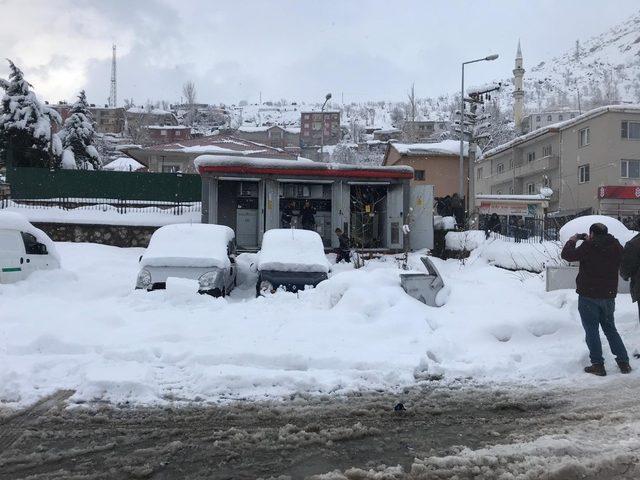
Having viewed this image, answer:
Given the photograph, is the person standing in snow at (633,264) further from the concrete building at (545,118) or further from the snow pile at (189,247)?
the concrete building at (545,118)

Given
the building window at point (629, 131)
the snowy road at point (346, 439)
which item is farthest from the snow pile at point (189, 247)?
the building window at point (629, 131)

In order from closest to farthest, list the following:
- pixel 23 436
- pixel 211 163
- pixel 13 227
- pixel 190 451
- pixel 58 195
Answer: pixel 190 451 → pixel 23 436 → pixel 13 227 → pixel 211 163 → pixel 58 195

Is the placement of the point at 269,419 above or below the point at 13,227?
below

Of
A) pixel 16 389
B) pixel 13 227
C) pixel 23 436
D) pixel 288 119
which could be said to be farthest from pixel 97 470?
pixel 288 119

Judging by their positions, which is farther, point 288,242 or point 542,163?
point 542,163

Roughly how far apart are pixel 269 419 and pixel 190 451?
931 mm

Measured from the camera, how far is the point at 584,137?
149 ft

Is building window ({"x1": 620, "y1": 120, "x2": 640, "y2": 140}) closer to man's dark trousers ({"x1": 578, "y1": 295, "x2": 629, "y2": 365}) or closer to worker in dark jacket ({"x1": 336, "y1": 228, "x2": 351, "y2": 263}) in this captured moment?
worker in dark jacket ({"x1": 336, "y1": 228, "x2": 351, "y2": 263})

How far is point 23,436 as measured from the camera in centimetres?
467

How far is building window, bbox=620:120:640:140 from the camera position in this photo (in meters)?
42.8

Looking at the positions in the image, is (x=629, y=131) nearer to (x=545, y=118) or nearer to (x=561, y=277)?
(x=561, y=277)

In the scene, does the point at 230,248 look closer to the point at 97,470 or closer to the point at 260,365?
→ the point at 260,365

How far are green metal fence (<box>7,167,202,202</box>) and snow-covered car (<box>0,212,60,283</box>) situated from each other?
12128 mm

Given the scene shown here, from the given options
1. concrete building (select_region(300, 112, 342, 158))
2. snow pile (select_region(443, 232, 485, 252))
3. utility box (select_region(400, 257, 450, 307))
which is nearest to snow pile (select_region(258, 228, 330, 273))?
utility box (select_region(400, 257, 450, 307))
